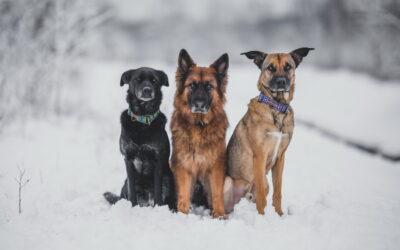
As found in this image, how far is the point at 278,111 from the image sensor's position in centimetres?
420

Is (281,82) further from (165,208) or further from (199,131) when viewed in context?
(165,208)

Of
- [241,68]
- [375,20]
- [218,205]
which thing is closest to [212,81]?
[218,205]

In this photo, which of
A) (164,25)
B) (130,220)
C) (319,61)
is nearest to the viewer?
(130,220)

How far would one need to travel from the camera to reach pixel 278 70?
13.7 feet

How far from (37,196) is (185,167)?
2096 millimetres

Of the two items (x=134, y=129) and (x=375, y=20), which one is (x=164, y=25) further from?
(x=134, y=129)

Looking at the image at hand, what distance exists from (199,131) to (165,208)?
106 centimetres

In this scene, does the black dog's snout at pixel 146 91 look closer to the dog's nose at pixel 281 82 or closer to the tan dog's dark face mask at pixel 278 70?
the tan dog's dark face mask at pixel 278 70

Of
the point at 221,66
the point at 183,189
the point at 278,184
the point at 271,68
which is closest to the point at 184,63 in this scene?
the point at 221,66

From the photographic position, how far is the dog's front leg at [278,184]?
4301mm

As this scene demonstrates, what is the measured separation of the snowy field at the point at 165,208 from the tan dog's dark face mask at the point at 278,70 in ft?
5.04

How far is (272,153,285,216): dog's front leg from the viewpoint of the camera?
169 inches

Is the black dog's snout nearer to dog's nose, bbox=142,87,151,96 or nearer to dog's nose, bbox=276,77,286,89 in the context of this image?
dog's nose, bbox=142,87,151,96

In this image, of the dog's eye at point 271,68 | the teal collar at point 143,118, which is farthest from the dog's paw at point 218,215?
the dog's eye at point 271,68
